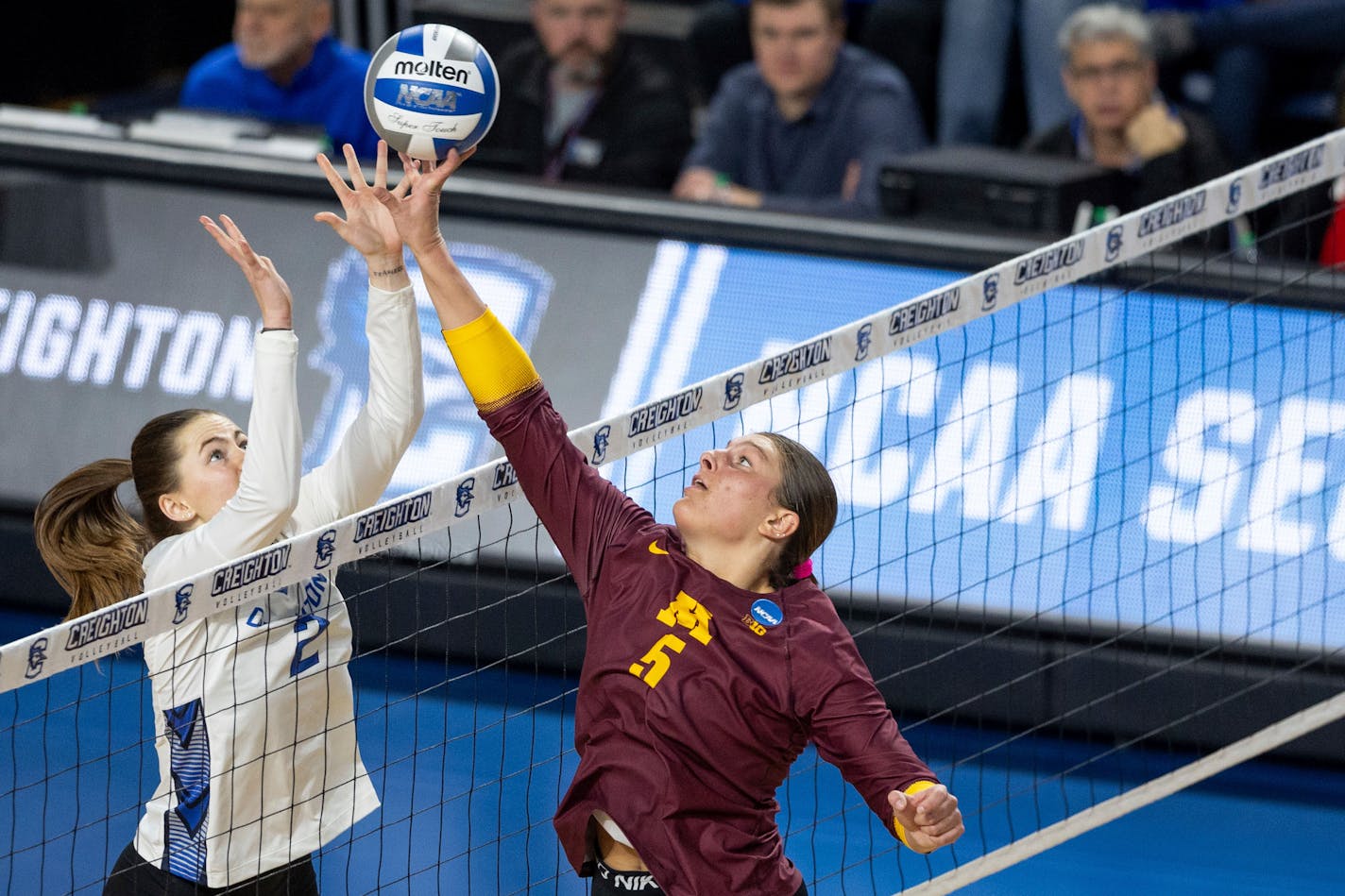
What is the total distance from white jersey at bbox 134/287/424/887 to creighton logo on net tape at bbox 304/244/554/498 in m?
2.55

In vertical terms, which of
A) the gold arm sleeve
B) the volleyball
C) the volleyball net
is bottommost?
the volleyball net

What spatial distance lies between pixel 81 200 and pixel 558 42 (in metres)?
2.19

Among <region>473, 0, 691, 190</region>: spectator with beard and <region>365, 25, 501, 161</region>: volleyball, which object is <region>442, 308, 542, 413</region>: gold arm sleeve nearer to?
<region>365, 25, 501, 161</region>: volleyball

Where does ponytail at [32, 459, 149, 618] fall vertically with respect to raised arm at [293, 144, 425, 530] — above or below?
below

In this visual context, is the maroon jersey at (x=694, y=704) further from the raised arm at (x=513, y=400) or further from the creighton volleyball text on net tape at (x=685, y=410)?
the creighton volleyball text on net tape at (x=685, y=410)

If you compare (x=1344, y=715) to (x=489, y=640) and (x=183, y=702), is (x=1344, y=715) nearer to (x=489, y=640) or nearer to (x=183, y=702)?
(x=489, y=640)

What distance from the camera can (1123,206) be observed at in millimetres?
7586

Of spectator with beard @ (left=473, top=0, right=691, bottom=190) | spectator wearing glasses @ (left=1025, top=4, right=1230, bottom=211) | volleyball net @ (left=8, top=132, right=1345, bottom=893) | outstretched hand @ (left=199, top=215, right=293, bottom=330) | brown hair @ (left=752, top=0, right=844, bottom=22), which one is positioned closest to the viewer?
outstretched hand @ (left=199, top=215, right=293, bottom=330)

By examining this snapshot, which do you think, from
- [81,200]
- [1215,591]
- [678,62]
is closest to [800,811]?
[1215,591]

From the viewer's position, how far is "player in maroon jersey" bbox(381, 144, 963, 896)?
3.62 metres

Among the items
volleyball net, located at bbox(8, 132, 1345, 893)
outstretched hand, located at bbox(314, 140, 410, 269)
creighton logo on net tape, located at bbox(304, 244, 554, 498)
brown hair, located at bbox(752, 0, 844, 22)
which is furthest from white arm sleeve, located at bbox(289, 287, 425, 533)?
brown hair, located at bbox(752, 0, 844, 22)

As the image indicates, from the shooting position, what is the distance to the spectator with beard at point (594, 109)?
820 centimetres

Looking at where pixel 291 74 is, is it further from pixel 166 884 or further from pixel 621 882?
pixel 621 882

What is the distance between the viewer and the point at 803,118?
8.06 m
